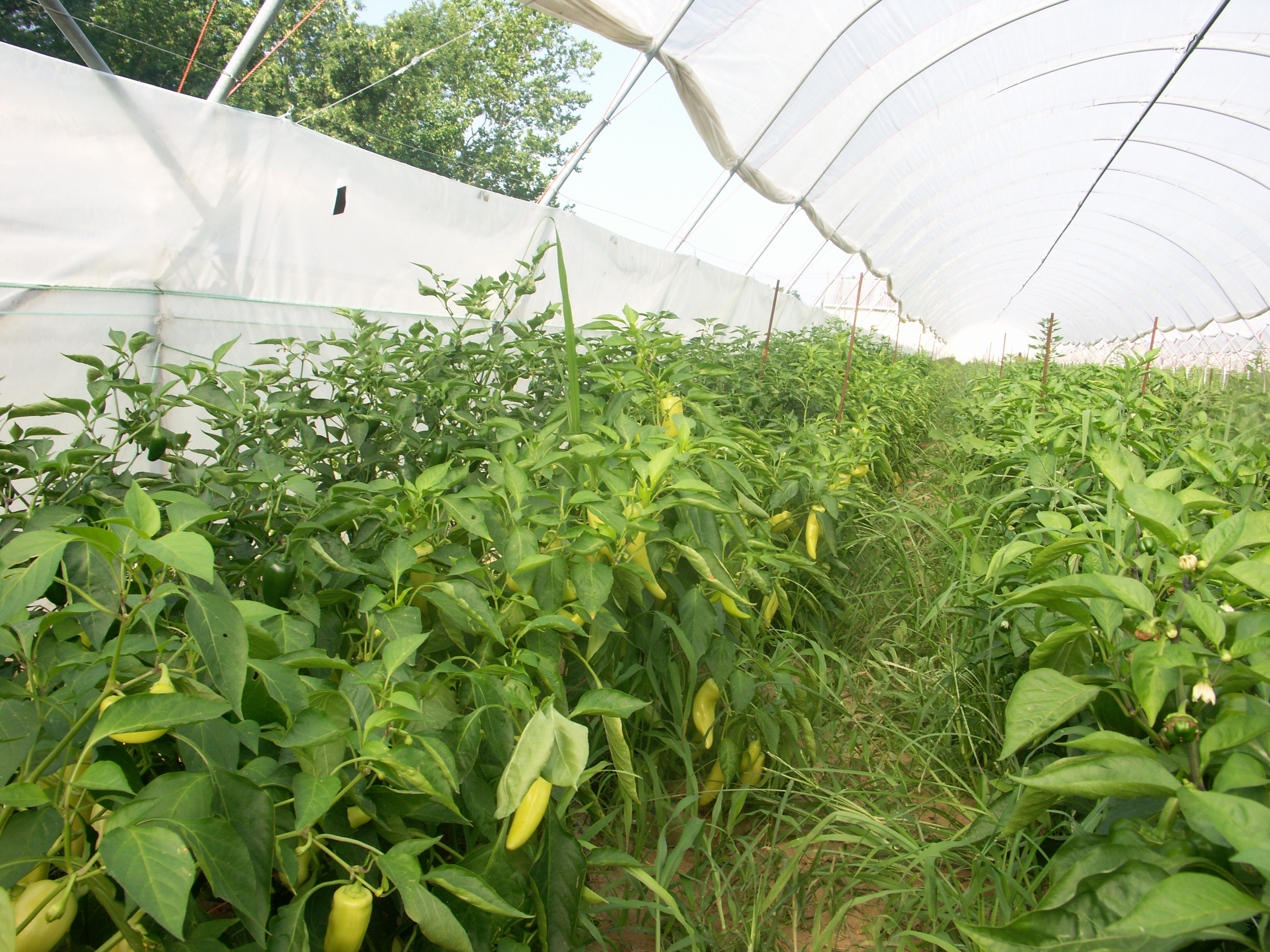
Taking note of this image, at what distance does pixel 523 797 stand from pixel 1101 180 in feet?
43.3

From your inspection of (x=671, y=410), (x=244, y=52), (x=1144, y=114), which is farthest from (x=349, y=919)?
(x=1144, y=114)

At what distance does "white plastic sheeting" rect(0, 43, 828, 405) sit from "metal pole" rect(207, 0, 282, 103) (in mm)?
94

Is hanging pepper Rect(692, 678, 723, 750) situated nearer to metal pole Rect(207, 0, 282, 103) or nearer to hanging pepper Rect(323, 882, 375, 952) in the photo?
hanging pepper Rect(323, 882, 375, 952)

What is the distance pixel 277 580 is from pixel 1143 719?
1.07 m

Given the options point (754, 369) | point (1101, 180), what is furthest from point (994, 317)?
point (754, 369)

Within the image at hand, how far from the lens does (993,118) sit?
29.7ft

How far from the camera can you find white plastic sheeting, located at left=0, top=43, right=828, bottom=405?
7.98 feet

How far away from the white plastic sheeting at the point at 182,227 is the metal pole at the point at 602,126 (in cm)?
100

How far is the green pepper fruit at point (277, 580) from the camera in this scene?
1.06m

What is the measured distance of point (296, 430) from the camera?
1.70 m

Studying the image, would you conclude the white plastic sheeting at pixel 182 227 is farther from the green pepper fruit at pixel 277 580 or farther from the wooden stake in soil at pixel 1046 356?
the wooden stake in soil at pixel 1046 356

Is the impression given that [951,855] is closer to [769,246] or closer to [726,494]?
[726,494]

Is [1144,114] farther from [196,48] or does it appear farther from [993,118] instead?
[196,48]

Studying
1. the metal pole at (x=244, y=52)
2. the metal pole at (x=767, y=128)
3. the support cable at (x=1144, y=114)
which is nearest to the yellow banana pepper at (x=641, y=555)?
the metal pole at (x=244, y=52)
